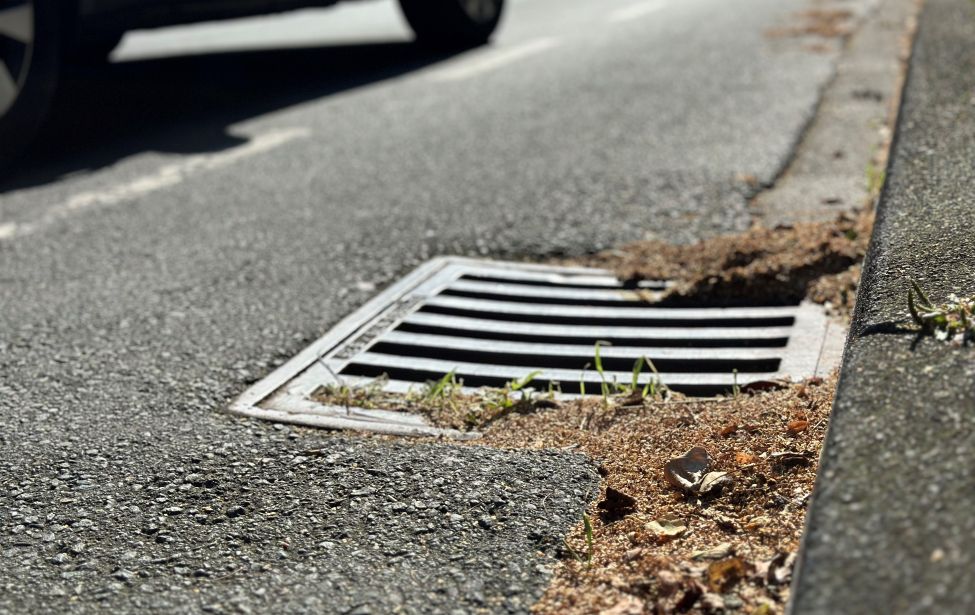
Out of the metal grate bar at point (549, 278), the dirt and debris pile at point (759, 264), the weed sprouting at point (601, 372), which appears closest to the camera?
the weed sprouting at point (601, 372)

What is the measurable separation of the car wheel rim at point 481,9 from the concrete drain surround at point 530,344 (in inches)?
181

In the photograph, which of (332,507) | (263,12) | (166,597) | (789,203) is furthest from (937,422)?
(263,12)

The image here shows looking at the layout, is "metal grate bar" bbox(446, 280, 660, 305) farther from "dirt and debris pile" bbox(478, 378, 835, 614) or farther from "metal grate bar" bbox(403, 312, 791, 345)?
"dirt and debris pile" bbox(478, 378, 835, 614)

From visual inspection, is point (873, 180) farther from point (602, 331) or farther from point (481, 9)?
point (481, 9)

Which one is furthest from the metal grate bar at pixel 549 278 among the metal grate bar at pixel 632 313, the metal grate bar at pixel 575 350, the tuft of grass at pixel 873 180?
the tuft of grass at pixel 873 180

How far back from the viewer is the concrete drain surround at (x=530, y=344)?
7.89ft

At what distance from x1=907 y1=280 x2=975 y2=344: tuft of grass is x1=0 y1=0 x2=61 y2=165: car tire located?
3.75 meters

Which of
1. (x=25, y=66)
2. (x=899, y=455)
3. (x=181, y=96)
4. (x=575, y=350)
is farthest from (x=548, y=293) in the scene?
(x=181, y=96)

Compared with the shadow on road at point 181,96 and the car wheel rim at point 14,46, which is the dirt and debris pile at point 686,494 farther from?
the car wheel rim at point 14,46

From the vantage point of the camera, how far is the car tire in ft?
14.7

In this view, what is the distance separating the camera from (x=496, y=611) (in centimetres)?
157

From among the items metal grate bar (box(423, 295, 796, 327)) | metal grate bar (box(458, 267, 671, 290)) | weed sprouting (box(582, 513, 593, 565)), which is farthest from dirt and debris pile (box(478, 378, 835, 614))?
metal grate bar (box(458, 267, 671, 290))

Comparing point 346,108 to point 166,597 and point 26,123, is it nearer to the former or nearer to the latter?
point 26,123

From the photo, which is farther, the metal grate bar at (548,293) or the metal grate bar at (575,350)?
the metal grate bar at (548,293)
